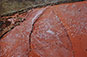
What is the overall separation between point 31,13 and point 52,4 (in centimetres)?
53

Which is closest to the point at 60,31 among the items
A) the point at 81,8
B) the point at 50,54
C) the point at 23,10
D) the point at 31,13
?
the point at 50,54

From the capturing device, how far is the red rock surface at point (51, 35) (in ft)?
4.55

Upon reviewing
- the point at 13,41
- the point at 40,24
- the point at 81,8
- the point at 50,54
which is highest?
the point at 81,8

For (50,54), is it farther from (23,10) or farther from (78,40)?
(23,10)

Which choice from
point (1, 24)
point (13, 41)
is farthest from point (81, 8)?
point (1, 24)

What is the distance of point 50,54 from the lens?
53.2 inches

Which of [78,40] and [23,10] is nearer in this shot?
[78,40]

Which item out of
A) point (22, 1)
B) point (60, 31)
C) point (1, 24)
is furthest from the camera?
point (22, 1)

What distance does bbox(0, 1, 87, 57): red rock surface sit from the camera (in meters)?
1.39

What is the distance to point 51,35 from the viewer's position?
1551 millimetres

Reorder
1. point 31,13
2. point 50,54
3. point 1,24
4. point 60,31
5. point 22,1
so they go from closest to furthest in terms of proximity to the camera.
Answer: point 50,54 < point 60,31 < point 1,24 < point 31,13 < point 22,1

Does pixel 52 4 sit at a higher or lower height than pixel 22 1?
lower

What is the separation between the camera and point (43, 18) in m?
1.81

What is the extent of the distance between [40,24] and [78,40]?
2.38ft
